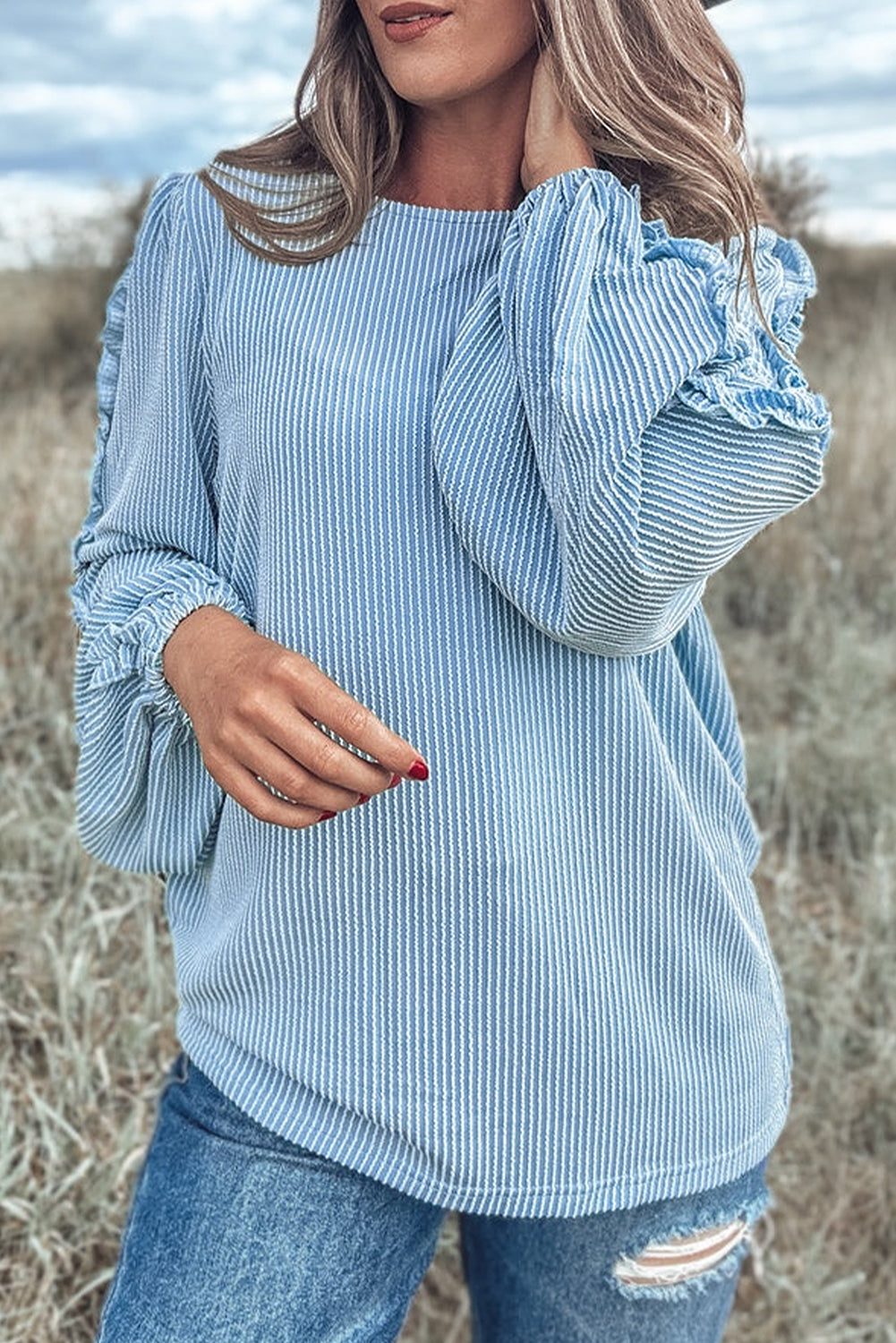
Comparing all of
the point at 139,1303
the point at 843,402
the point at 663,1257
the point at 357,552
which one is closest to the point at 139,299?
the point at 357,552

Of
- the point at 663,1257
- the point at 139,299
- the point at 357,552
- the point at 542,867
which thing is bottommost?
the point at 663,1257

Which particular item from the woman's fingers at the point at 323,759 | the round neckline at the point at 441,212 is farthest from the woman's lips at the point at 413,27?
the woman's fingers at the point at 323,759

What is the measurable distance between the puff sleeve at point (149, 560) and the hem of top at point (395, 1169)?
0.76 feet

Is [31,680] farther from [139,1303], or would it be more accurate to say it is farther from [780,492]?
[780,492]

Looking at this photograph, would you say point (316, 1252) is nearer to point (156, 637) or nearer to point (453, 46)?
point (156, 637)

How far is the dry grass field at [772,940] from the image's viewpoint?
2143mm

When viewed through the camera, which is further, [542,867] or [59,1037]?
[59,1037]

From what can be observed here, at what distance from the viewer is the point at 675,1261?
4.35 ft

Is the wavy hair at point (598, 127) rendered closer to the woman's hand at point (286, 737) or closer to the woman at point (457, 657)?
the woman at point (457, 657)

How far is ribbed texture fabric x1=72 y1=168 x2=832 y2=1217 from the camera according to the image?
1.10m

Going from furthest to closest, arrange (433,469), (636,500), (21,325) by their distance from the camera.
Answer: (21,325) < (433,469) < (636,500)

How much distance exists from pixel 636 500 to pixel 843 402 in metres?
5.19

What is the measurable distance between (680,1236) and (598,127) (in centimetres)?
93

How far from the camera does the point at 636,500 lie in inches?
41.3
